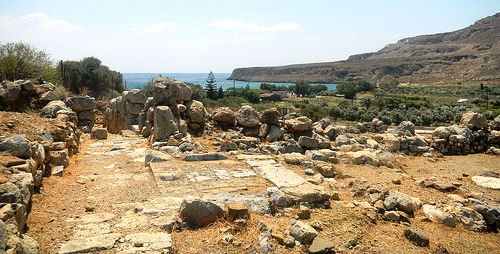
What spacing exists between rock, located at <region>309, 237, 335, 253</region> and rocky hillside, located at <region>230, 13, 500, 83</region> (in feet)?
292

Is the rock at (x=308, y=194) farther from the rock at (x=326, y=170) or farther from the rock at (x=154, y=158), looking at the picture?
the rock at (x=154, y=158)

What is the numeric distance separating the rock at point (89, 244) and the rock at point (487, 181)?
9.29 metres

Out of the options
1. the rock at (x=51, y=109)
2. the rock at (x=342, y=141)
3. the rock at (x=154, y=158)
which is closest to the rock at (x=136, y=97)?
the rock at (x=51, y=109)

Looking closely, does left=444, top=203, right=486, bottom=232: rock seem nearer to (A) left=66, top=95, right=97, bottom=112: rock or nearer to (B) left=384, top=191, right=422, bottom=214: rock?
(B) left=384, top=191, right=422, bottom=214: rock

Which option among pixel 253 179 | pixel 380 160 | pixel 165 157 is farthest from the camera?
pixel 380 160

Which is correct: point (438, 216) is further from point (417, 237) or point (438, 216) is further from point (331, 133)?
point (331, 133)

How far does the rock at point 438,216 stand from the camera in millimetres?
6453

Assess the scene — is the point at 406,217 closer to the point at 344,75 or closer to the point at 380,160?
the point at 380,160

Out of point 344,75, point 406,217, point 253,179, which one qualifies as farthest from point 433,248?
point 344,75

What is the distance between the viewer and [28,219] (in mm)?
5141

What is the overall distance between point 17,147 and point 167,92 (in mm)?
6694

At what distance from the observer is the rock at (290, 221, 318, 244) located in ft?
16.8

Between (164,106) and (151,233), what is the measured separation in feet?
24.3

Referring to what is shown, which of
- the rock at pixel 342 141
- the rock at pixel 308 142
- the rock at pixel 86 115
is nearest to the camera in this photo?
the rock at pixel 308 142
